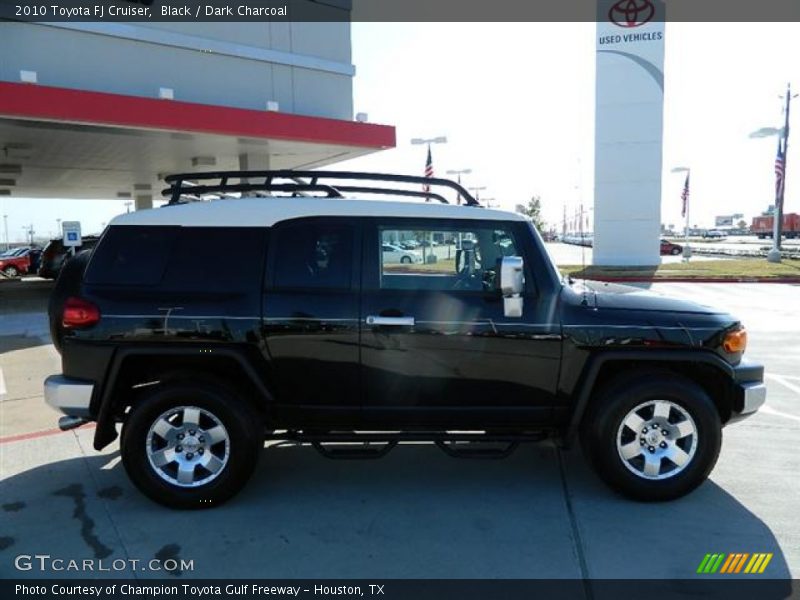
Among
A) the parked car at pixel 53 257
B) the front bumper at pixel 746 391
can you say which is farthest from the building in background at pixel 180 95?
the front bumper at pixel 746 391

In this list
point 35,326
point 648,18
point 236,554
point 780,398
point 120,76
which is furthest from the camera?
point 648,18

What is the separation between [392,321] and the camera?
152 inches

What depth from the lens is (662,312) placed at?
395 centimetres

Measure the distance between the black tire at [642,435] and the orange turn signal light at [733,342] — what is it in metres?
0.32

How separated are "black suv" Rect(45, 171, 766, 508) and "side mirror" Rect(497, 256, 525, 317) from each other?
2cm

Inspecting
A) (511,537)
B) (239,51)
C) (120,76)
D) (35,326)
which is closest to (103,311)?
(511,537)

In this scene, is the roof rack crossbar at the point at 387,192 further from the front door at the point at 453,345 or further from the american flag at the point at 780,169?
the american flag at the point at 780,169

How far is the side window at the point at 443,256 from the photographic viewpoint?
4047 millimetres

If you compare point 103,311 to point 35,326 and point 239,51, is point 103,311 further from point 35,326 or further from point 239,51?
point 239,51

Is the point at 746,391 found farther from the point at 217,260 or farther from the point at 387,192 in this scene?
the point at 217,260

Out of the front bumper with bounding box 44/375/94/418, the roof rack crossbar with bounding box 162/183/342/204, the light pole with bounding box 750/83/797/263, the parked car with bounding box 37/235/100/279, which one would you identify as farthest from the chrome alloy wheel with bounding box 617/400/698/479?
the light pole with bounding box 750/83/797/263

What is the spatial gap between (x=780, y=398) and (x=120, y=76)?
14657 mm

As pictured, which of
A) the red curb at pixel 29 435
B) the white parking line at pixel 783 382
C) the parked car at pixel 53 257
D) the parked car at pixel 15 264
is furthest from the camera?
the parked car at pixel 15 264

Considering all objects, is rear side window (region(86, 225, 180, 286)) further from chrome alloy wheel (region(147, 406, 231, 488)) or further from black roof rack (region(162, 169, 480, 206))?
chrome alloy wheel (region(147, 406, 231, 488))
